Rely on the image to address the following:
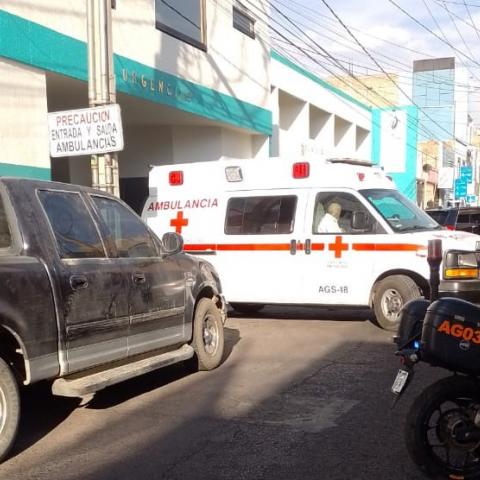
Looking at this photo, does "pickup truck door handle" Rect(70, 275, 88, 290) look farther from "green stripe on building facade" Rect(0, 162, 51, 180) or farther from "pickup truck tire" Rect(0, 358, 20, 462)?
"green stripe on building facade" Rect(0, 162, 51, 180)

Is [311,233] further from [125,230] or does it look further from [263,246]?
[125,230]

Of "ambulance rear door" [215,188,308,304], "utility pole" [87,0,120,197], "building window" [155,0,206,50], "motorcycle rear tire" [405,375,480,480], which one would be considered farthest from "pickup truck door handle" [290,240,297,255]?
"building window" [155,0,206,50]

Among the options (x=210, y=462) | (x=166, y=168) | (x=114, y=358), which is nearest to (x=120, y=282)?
(x=114, y=358)

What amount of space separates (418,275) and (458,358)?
506 cm

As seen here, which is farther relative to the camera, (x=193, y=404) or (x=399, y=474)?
(x=193, y=404)

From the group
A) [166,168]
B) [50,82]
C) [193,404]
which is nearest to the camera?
[193,404]

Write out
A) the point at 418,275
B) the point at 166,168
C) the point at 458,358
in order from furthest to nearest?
1. the point at 166,168
2. the point at 418,275
3. the point at 458,358

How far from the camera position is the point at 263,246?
9.55 meters

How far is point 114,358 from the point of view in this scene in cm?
517

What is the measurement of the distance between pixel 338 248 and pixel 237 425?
448 centimetres

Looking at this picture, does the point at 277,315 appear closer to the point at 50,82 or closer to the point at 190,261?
the point at 190,261

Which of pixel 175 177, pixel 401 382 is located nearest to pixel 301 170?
pixel 175 177

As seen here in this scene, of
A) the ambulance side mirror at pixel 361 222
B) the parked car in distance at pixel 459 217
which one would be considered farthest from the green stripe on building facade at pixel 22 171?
the parked car in distance at pixel 459 217

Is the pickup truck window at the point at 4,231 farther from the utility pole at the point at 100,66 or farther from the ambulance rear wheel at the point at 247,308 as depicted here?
the ambulance rear wheel at the point at 247,308
